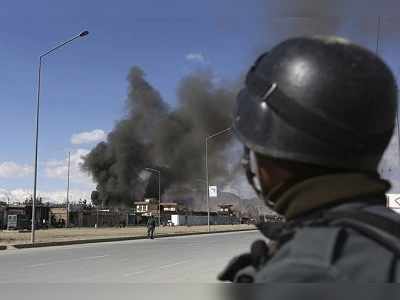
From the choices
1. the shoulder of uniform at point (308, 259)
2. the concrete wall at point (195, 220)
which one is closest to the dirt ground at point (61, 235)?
the shoulder of uniform at point (308, 259)

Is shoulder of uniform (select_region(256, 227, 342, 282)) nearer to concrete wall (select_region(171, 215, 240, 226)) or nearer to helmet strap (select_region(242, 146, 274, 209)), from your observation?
helmet strap (select_region(242, 146, 274, 209))

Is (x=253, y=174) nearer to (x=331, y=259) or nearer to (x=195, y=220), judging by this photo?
(x=331, y=259)

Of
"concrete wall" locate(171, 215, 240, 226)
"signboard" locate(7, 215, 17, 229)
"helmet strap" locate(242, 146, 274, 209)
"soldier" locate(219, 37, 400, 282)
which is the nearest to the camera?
"soldier" locate(219, 37, 400, 282)

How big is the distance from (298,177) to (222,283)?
221mm

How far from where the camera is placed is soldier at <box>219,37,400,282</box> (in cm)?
90

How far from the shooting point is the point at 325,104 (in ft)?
3.05

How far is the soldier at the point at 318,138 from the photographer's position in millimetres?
899

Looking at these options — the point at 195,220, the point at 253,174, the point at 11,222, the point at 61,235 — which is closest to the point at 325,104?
the point at 253,174

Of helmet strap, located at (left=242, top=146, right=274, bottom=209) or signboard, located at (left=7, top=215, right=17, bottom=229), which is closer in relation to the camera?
helmet strap, located at (left=242, top=146, right=274, bottom=209)

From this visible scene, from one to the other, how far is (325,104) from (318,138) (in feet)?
0.18

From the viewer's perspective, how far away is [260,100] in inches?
38.8

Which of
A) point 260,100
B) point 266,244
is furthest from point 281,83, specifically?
point 266,244

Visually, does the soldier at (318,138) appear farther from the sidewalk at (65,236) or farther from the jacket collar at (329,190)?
the sidewalk at (65,236)

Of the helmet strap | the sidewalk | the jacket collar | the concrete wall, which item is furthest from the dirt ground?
the concrete wall
